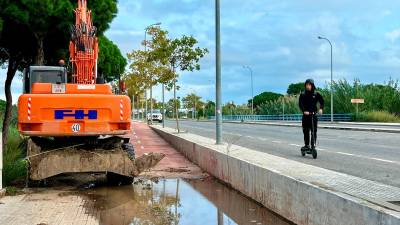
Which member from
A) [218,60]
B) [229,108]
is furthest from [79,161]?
[229,108]

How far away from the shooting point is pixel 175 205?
9.34m

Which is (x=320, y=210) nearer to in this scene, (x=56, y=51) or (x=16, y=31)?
(x=16, y=31)

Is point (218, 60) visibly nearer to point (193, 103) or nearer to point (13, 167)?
point (13, 167)

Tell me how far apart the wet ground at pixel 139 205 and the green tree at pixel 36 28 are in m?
5.63

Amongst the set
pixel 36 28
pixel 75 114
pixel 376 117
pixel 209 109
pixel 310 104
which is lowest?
pixel 376 117

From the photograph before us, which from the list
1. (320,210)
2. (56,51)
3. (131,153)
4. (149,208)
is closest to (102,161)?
(131,153)

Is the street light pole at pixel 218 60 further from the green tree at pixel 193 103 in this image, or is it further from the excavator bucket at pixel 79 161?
the green tree at pixel 193 103

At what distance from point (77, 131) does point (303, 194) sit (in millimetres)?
5691

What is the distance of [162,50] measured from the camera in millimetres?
32094

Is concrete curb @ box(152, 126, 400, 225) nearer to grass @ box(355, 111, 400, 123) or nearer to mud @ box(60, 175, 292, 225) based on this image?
mud @ box(60, 175, 292, 225)

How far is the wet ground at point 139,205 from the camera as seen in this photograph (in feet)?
26.3

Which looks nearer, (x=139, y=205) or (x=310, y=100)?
(x=139, y=205)

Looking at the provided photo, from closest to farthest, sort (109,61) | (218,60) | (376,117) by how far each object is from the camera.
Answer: (218,60) → (109,61) → (376,117)

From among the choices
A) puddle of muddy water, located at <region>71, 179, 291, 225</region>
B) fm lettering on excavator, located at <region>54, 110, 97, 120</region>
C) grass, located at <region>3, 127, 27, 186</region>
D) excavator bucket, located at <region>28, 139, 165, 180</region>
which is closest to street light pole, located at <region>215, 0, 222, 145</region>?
puddle of muddy water, located at <region>71, 179, 291, 225</region>
